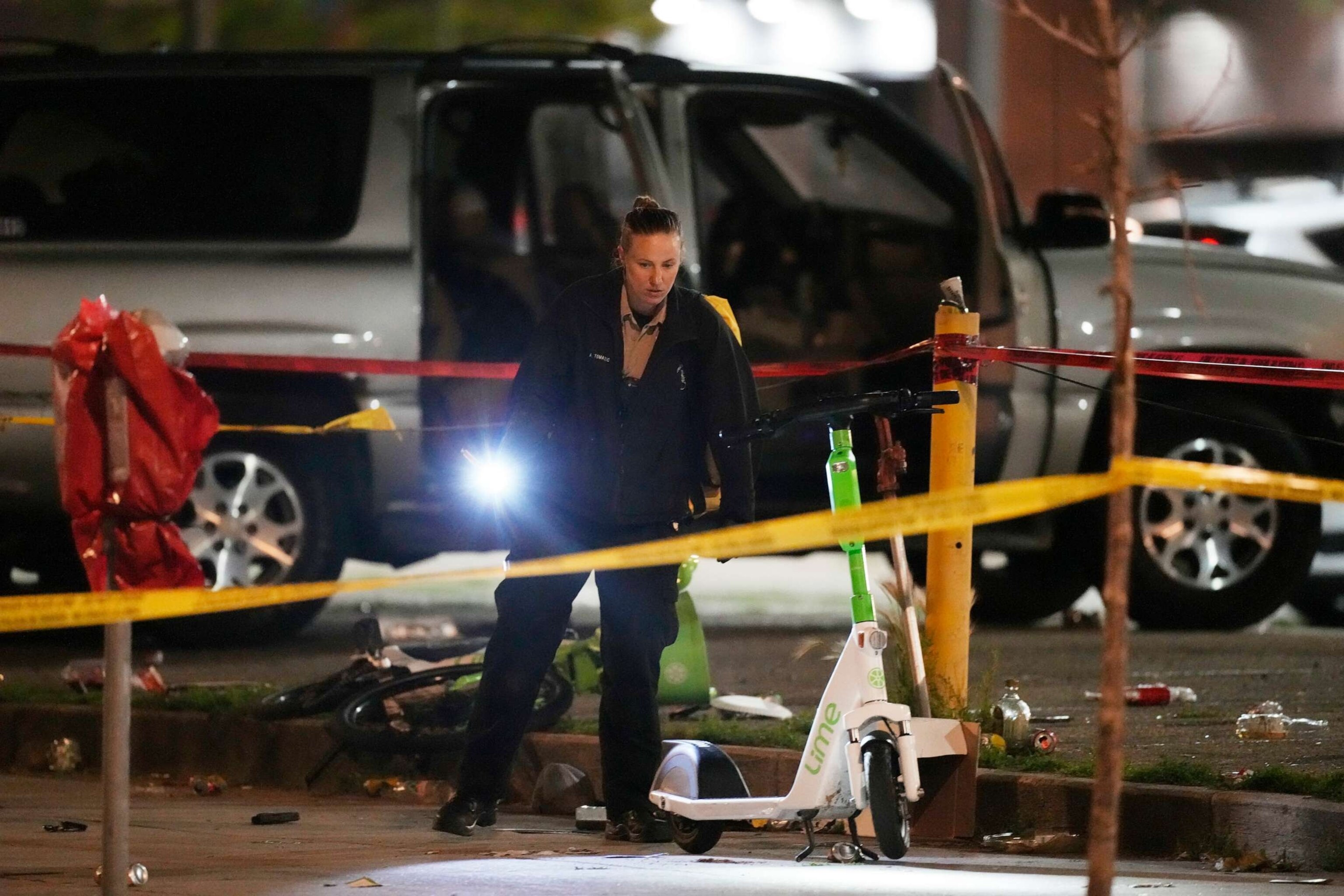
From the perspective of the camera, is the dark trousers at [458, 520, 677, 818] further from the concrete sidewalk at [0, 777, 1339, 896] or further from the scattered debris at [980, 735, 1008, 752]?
the scattered debris at [980, 735, 1008, 752]

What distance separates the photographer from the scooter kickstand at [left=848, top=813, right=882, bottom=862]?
5.20m

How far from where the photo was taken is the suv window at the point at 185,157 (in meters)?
8.92

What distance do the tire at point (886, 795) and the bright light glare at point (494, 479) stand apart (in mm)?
1213

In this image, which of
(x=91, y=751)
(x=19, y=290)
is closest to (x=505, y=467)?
(x=91, y=751)

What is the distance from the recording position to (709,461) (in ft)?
18.6

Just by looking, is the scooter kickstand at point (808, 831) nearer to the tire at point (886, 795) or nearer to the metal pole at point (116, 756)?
the tire at point (886, 795)

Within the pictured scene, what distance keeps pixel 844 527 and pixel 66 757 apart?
3684 mm

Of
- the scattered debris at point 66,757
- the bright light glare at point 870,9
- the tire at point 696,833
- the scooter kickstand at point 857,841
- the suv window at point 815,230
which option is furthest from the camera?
the bright light glare at point 870,9

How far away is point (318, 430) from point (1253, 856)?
137 inches

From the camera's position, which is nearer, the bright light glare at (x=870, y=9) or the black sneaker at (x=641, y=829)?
the black sneaker at (x=641, y=829)

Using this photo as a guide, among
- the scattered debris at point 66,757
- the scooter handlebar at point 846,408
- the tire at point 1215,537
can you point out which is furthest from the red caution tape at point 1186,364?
the scattered debris at point 66,757

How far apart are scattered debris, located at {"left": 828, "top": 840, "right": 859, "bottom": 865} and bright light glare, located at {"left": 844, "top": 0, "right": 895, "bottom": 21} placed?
918 inches

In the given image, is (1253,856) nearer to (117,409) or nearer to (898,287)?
(117,409)

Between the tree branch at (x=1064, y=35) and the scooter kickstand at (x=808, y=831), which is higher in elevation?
the tree branch at (x=1064, y=35)
